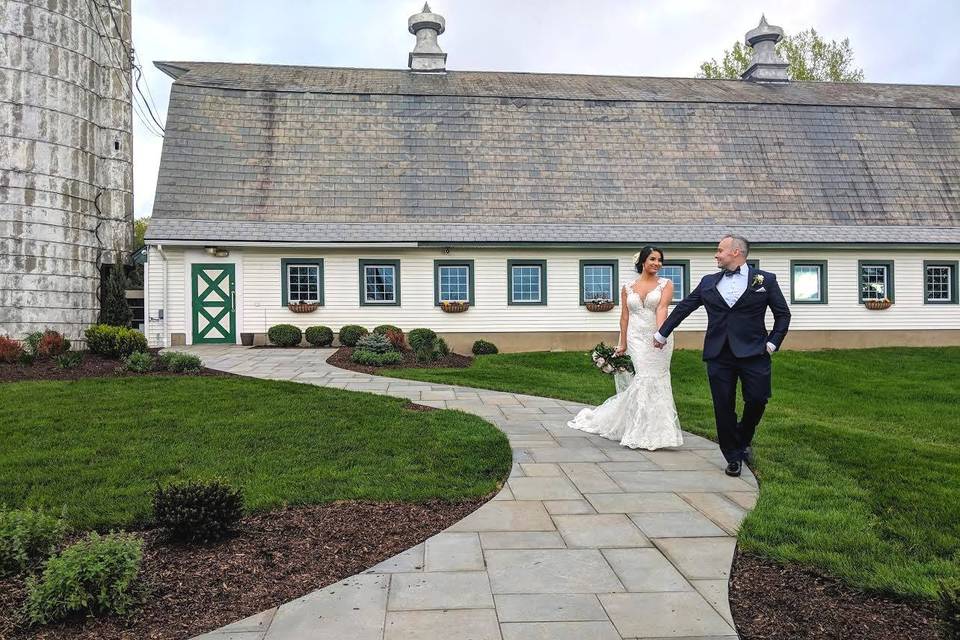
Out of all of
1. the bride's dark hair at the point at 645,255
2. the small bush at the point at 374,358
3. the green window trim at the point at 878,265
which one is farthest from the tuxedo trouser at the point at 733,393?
the green window trim at the point at 878,265

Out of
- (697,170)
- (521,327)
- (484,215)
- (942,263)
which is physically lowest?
(521,327)

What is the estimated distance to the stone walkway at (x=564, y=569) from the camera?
2.99 m

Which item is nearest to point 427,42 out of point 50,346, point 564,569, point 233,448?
point 50,346

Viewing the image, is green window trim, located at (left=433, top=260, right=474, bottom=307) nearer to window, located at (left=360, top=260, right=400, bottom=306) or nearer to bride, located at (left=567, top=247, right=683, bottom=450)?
window, located at (left=360, top=260, right=400, bottom=306)

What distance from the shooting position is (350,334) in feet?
54.3

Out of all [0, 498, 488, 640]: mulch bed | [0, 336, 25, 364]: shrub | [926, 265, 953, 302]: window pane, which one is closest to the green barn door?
[0, 336, 25, 364]: shrub

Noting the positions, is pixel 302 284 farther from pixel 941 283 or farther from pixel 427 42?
pixel 941 283

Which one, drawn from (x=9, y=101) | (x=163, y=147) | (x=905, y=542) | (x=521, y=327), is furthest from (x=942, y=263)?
(x=9, y=101)

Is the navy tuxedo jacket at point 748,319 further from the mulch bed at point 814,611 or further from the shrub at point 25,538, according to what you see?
the shrub at point 25,538

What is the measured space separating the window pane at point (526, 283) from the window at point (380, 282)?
10.4 feet

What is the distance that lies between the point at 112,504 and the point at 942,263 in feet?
69.8

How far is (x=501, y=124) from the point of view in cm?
1986

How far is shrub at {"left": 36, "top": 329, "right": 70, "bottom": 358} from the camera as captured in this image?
1297cm

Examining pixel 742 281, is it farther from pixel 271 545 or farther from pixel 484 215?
pixel 484 215
